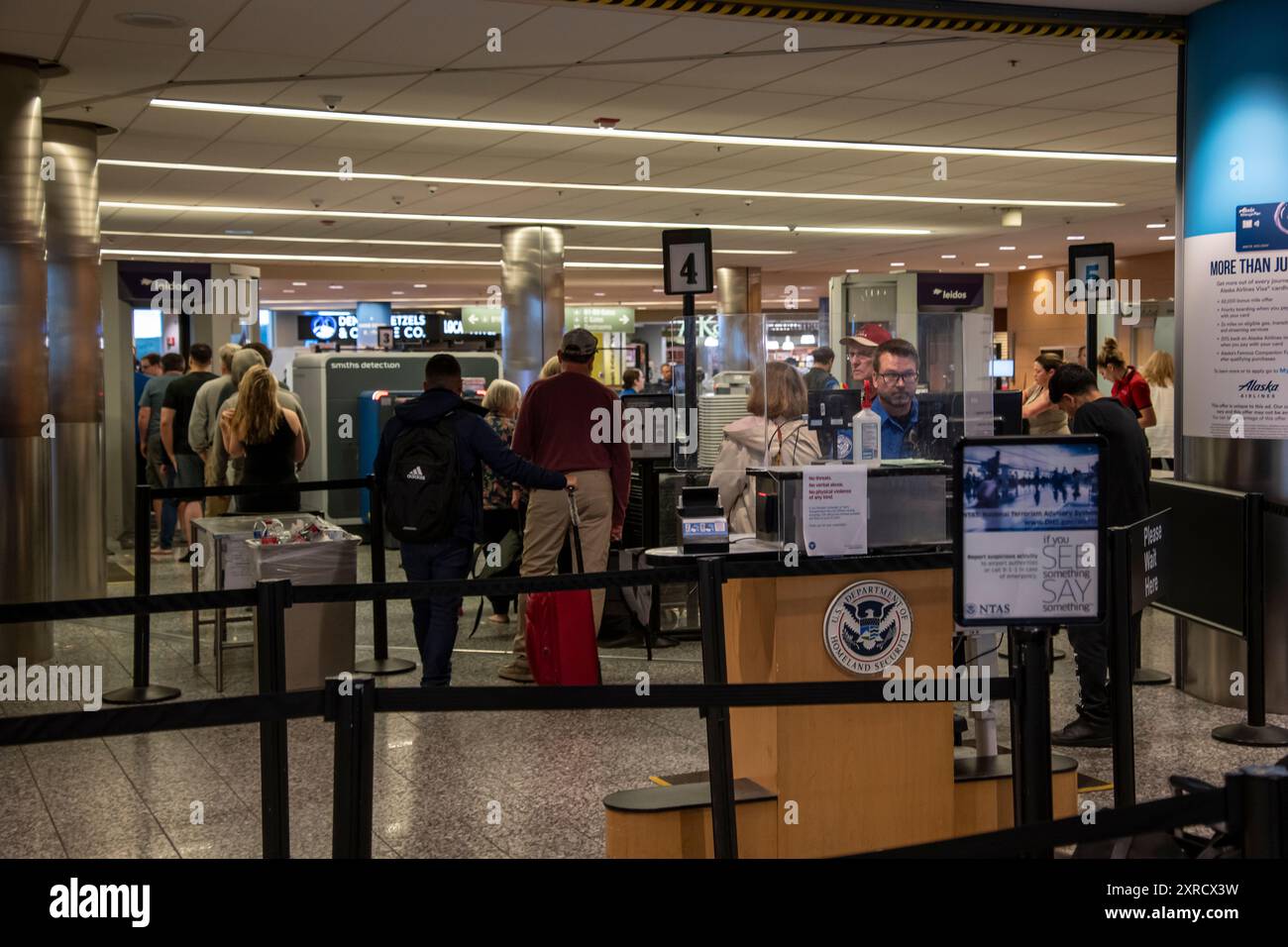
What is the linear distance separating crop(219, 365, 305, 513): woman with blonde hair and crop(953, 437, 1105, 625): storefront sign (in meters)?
5.22

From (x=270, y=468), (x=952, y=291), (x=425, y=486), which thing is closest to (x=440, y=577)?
(x=425, y=486)

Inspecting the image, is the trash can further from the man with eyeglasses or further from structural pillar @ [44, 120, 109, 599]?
the man with eyeglasses

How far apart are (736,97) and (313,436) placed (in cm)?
603

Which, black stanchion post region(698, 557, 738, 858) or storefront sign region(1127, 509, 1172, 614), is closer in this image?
black stanchion post region(698, 557, 738, 858)

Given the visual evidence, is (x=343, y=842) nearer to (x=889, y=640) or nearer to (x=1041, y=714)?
(x=1041, y=714)

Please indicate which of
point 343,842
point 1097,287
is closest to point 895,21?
point 1097,287

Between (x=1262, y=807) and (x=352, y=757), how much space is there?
1700mm

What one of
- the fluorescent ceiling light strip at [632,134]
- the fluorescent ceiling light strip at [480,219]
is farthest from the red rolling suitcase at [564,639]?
the fluorescent ceiling light strip at [480,219]

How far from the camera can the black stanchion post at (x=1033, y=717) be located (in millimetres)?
3053

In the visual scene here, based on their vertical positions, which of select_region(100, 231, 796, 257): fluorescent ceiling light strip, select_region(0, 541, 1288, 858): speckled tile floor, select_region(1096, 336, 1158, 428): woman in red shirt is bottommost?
select_region(0, 541, 1288, 858): speckled tile floor

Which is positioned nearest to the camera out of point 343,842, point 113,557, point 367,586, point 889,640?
point 343,842

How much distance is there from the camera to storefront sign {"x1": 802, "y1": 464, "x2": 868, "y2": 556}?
4219 mm

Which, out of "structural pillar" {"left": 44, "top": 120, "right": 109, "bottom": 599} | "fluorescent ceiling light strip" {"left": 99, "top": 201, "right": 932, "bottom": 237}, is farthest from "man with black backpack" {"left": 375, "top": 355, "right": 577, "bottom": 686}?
"fluorescent ceiling light strip" {"left": 99, "top": 201, "right": 932, "bottom": 237}
